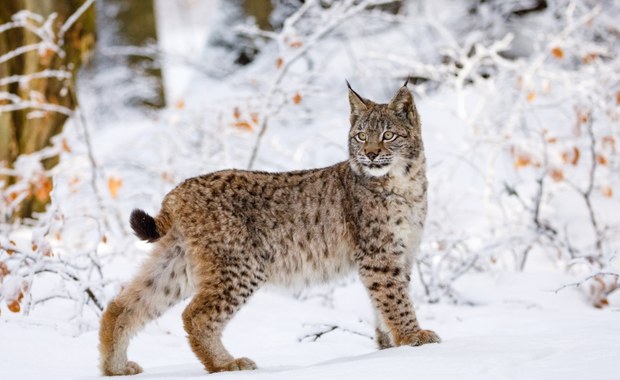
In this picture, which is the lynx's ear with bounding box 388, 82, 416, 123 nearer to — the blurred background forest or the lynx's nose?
the lynx's nose

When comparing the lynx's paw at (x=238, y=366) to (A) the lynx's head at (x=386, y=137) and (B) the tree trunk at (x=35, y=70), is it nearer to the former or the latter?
(A) the lynx's head at (x=386, y=137)

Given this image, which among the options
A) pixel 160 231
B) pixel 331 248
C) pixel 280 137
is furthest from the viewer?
pixel 280 137

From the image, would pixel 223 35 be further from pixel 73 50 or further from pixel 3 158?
pixel 3 158

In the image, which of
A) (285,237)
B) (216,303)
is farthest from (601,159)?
(216,303)

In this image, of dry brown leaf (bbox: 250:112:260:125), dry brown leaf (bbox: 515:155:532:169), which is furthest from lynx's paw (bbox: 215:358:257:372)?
dry brown leaf (bbox: 515:155:532:169)

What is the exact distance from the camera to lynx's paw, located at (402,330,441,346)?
4.28 m

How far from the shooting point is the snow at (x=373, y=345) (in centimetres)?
338

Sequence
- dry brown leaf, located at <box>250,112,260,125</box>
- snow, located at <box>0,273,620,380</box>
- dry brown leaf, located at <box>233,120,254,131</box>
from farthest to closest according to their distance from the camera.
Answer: dry brown leaf, located at <box>250,112,260,125</box>
dry brown leaf, located at <box>233,120,254,131</box>
snow, located at <box>0,273,620,380</box>

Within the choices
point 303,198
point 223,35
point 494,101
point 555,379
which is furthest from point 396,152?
point 223,35

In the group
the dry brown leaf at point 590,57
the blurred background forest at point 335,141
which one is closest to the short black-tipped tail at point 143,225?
the blurred background forest at point 335,141

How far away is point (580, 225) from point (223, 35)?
632cm

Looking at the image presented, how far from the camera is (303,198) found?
183 inches

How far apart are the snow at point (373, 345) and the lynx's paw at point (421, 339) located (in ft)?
0.39

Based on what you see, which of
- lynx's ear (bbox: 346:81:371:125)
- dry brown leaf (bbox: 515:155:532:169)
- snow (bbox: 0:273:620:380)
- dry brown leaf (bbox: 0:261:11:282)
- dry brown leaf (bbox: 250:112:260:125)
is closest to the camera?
snow (bbox: 0:273:620:380)
